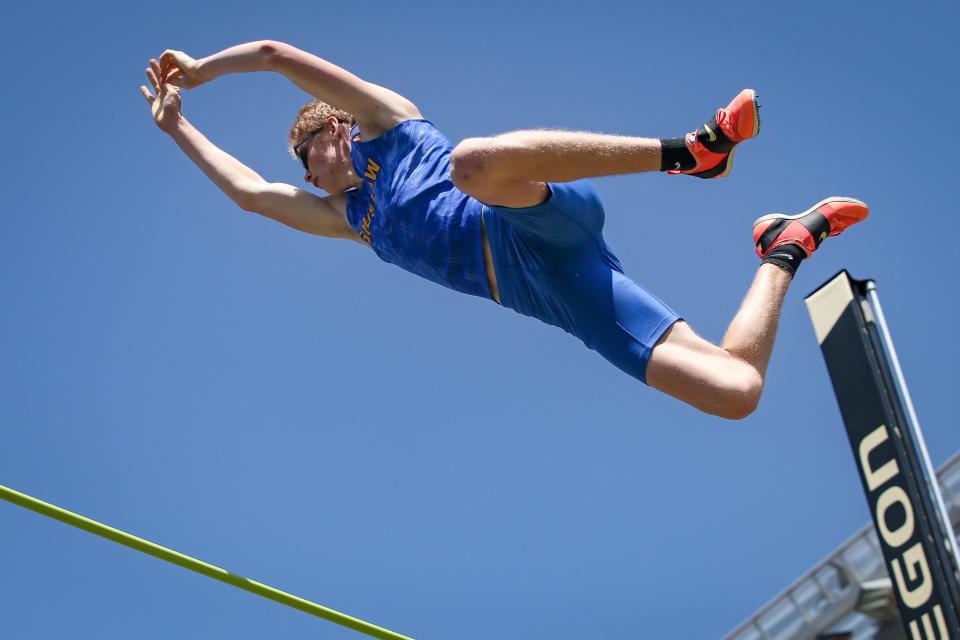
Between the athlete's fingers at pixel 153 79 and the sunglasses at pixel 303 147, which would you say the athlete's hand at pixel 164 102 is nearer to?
the athlete's fingers at pixel 153 79

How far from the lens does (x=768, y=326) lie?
3.59 m

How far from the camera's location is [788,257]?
396 centimetres

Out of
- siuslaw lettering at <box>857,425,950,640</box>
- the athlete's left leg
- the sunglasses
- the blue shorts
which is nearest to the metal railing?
siuslaw lettering at <box>857,425,950,640</box>

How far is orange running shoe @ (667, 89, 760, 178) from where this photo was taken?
11.6 ft

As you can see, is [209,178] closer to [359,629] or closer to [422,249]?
[422,249]

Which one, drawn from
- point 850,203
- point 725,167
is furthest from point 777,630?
point 725,167

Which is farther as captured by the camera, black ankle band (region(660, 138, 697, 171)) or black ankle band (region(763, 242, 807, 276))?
black ankle band (region(763, 242, 807, 276))

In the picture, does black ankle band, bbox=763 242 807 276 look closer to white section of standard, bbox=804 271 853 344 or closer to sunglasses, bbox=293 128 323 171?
white section of standard, bbox=804 271 853 344

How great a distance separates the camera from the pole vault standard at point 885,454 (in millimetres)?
5160

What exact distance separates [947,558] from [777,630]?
6542mm

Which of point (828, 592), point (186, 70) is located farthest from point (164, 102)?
point (828, 592)

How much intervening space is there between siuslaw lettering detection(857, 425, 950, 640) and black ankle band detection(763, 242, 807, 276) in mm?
1709

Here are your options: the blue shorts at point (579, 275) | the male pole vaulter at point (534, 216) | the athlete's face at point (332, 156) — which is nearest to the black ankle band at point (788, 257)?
the male pole vaulter at point (534, 216)

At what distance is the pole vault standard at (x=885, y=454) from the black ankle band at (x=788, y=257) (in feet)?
3.96
